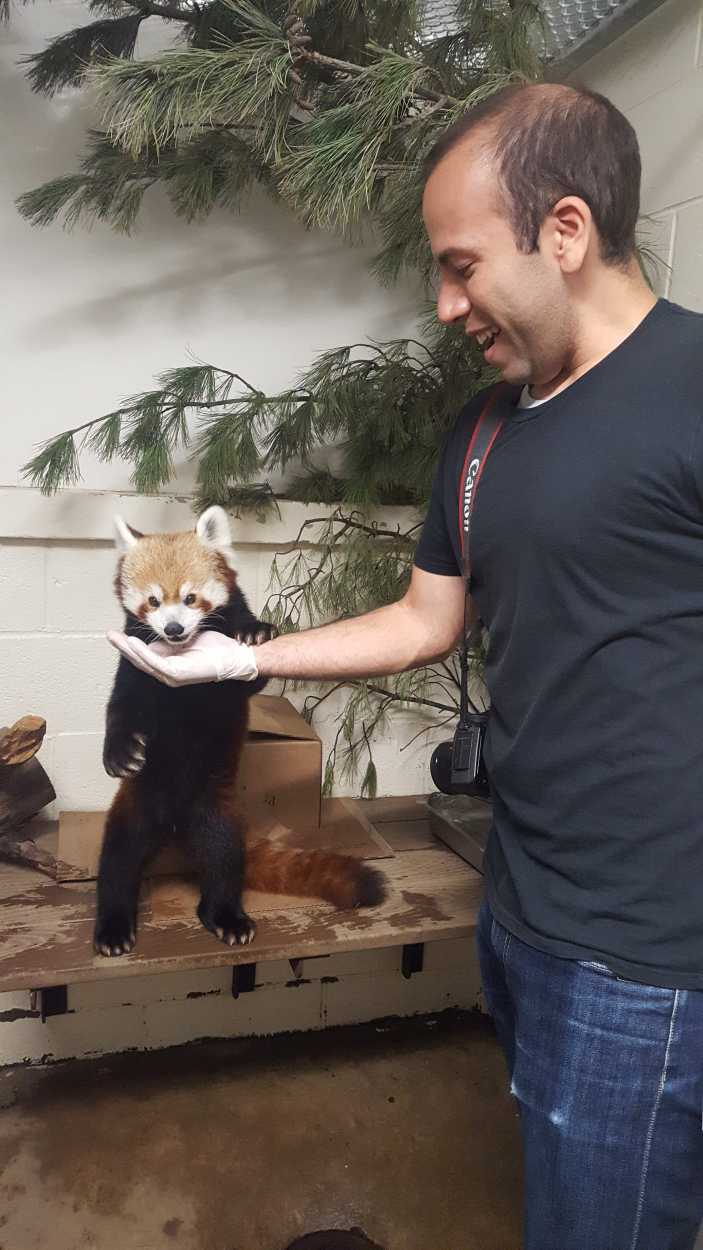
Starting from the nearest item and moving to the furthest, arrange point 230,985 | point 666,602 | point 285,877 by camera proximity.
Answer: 1. point 666,602
2. point 285,877
3. point 230,985

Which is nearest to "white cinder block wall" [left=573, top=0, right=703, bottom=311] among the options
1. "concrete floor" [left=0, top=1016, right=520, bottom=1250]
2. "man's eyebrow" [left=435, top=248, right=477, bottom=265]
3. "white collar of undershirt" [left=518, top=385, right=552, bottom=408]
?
"white collar of undershirt" [left=518, top=385, right=552, bottom=408]

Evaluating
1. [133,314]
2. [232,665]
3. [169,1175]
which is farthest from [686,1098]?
[133,314]

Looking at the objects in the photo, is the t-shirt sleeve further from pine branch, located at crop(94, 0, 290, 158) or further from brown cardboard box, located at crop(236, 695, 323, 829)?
pine branch, located at crop(94, 0, 290, 158)

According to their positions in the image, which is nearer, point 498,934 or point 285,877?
point 498,934

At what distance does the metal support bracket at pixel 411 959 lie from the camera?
2.01 meters

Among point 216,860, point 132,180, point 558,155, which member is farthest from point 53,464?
point 558,155

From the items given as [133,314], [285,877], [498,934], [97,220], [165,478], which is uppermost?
[97,220]

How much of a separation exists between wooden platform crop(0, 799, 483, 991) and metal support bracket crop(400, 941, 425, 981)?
468mm

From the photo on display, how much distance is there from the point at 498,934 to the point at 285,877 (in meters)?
0.53

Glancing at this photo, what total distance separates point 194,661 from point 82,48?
1.14 meters

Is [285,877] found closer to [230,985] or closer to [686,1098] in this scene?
[230,985]

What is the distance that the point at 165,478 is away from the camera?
1.58 m

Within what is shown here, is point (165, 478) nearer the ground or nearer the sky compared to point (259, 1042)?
nearer the sky

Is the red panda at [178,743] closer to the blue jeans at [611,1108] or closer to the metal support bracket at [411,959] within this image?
the blue jeans at [611,1108]
